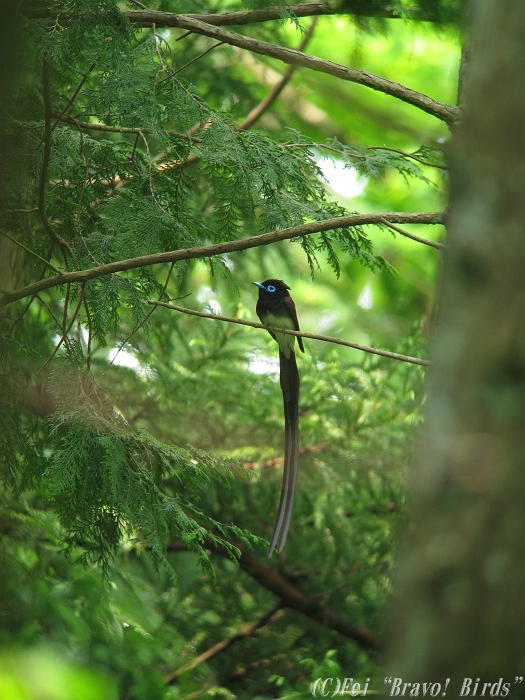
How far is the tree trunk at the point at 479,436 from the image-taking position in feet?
4.27

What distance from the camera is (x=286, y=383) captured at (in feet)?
16.9

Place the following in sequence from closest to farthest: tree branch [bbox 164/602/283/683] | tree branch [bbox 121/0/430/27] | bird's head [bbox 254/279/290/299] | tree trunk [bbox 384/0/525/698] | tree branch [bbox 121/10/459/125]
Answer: tree trunk [bbox 384/0/525/698] → tree branch [bbox 121/10/459/125] → tree branch [bbox 121/0/430/27] → bird's head [bbox 254/279/290/299] → tree branch [bbox 164/602/283/683]

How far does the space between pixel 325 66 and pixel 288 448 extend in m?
2.18

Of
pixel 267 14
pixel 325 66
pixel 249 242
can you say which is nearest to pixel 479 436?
pixel 249 242

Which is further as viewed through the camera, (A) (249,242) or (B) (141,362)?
(B) (141,362)

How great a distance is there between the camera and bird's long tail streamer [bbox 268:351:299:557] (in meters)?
4.45

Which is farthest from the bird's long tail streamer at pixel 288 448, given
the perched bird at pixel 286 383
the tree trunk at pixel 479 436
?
the tree trunk at pixel 479 436

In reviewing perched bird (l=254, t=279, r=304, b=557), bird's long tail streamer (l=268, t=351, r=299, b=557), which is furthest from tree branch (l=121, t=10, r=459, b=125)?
bird's long tail streamer (l=268, t=351, r=299, b=557)

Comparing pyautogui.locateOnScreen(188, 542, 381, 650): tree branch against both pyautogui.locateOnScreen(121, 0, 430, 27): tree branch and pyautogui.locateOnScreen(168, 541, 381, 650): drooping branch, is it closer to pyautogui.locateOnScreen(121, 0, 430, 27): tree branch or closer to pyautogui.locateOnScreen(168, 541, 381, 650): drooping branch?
pyautogui.locateOnScreen(168, 541, 381, 650): drooping branch

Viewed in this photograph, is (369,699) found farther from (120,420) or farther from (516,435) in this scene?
(516,435)

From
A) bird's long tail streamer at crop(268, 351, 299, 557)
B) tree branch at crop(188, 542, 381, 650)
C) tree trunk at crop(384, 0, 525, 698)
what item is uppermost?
bird's long tail streamer at crop(268, 351, 299, 557)

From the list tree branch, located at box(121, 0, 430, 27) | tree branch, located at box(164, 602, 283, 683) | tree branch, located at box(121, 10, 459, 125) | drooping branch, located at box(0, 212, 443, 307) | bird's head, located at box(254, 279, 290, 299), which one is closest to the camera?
drooping branch, located at box(0, 212, 443, 307)

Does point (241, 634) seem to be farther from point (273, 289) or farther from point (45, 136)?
point (45, 136)

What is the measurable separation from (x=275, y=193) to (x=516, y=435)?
2.71 meters
